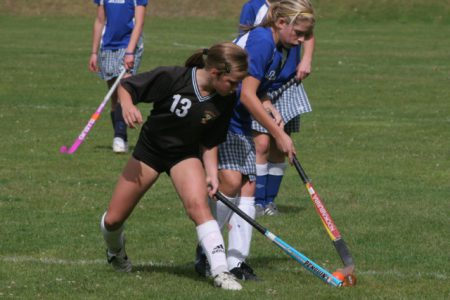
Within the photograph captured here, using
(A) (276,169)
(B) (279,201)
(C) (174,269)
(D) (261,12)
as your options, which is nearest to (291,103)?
(A) (276,169)

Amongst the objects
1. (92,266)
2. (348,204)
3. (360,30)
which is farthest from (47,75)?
(360,30)

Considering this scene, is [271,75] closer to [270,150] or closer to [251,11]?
[270,150]

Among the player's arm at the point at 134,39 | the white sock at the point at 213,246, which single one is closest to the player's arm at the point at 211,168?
the white sock at the point at 213,246

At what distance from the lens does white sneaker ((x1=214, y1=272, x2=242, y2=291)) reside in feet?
18.7

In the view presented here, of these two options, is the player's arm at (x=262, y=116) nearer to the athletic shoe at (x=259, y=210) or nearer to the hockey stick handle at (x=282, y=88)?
the hockey stick handle at (x=282, y=88)

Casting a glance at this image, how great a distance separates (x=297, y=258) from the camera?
5.96 metres

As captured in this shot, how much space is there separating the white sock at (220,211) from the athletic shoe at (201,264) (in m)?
0.22

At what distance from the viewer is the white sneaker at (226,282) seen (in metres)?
5.71

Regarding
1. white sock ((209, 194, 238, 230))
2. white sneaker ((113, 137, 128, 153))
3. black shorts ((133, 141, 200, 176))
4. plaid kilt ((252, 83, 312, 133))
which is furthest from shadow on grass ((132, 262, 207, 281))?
white sneaker ((113, 137, 128, 153))

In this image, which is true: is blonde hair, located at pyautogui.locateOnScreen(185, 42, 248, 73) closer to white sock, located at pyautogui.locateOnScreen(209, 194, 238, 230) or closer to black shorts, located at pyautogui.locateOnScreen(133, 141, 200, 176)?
black shorts, located at pyautogui.locateOnScreen(133, 141, 200, 176)

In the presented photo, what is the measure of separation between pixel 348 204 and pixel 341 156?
268 centimetres

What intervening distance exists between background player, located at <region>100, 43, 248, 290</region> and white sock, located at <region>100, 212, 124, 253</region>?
A: 0.02 m

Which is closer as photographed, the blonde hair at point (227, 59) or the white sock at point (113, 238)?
the blonde hair at point (227, 59)

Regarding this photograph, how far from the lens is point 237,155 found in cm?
636
